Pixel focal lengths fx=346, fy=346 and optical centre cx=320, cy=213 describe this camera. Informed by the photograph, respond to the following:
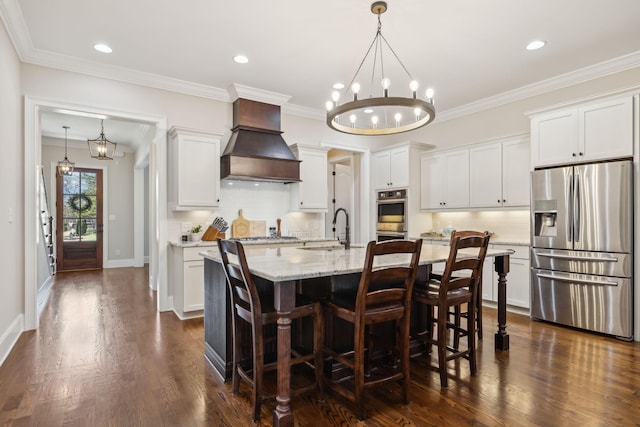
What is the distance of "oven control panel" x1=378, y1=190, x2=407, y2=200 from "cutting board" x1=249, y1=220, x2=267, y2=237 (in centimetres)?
210

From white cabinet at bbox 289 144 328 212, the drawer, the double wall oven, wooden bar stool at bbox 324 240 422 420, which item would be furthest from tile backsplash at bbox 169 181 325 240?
wooden bar stool at bbox 324 240 422 420

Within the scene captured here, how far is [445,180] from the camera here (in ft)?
17.3

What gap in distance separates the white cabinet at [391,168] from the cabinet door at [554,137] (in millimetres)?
1858

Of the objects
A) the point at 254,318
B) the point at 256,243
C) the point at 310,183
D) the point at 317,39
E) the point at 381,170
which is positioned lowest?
the point at 254,318

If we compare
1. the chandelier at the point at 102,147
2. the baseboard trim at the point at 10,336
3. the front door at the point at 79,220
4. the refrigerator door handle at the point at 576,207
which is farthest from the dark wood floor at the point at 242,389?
the front door at the point at 79,220

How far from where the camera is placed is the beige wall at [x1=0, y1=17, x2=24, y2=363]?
2936 mm

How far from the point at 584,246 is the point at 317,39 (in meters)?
3.45

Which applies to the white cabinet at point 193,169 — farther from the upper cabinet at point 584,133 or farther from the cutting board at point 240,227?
the upper cabinet at point 584,133

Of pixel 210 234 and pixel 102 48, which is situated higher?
pixel 102 48

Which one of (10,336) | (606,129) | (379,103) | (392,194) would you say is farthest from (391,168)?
(10,336)

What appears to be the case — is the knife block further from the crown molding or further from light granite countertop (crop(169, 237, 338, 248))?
the crown molding

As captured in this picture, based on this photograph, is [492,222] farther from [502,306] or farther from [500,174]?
[502,306]

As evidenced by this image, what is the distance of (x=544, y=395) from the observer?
2.26 m

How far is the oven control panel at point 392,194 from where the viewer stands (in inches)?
220
